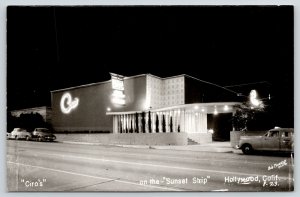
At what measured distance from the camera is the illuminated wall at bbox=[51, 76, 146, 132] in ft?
20.7

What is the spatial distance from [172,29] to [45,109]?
9.31ft

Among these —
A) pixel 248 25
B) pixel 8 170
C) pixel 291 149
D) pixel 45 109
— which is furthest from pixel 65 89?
pixel 291 149

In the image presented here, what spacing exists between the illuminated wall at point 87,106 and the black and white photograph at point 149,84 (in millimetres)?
29

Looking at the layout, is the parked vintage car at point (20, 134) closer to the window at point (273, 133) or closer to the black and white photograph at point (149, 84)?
the black and white photograph at point (149, 84)

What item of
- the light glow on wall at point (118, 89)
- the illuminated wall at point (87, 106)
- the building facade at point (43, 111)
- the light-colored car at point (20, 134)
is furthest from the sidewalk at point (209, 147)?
the light-colored car at point (20, 134)

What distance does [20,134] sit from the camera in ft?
18.3

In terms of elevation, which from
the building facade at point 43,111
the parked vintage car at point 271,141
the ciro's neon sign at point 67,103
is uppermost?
the ciro's neon sign at point 67,103

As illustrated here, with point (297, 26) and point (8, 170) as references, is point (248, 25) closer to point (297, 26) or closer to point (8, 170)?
point (297, 26)

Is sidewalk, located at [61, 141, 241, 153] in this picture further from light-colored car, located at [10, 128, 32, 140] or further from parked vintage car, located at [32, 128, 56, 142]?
light-colored car, located at [10, 128, 32, 140]

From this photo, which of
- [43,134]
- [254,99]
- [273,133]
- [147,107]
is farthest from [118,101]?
[273,133]

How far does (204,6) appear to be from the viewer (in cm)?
523

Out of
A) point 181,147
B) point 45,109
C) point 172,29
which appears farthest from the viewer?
point 181,147

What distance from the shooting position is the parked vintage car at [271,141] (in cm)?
523

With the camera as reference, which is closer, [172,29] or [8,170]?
[8,170]
